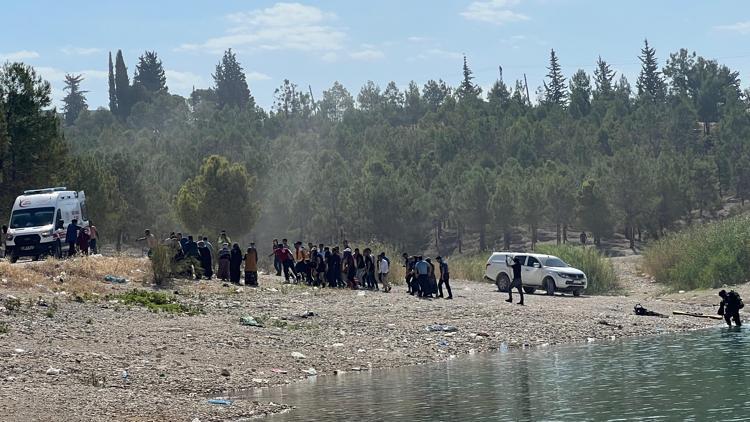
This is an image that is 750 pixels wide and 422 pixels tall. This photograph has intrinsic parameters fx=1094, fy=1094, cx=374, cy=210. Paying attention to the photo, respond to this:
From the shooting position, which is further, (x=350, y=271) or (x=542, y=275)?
(x=542, y=275)

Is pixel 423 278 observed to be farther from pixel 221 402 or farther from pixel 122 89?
pixel 122 89

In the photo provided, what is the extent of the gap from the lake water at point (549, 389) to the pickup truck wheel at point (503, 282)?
50.5 feet

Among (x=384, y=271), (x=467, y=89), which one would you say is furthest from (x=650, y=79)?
(x=384, y=271)

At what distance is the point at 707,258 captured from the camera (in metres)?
46.1

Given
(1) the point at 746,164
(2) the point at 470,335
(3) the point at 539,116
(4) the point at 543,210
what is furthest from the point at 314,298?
(3) the point at 539,116

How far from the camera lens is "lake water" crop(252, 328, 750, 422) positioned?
1873 cm

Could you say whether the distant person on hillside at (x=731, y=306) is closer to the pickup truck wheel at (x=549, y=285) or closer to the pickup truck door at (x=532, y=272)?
the pickup truck wheel at (x=549, y=285)

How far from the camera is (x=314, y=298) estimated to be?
1388 inches

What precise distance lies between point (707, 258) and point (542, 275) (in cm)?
829

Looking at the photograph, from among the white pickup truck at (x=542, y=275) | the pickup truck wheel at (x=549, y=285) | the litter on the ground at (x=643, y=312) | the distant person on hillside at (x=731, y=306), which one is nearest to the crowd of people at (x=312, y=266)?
the white pickup truck at (x=542, y=275)

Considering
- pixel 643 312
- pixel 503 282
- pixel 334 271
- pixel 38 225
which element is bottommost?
pixel 643 312

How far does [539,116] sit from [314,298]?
8750 centimetres

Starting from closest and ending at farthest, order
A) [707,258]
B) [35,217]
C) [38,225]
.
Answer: [38,225], [35,217], [707,258]

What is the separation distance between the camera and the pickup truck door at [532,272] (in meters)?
42.7
